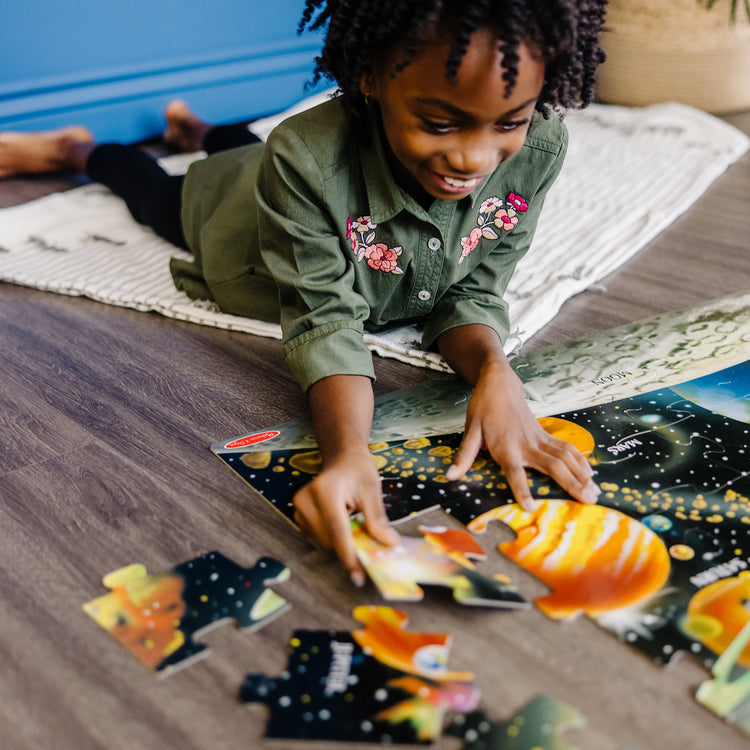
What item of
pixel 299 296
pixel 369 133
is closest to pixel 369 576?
pixel 299 296

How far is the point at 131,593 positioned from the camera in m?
0.71

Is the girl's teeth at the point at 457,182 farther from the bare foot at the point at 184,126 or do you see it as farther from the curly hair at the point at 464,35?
the bare foot at the point at 184,126

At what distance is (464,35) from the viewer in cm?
71

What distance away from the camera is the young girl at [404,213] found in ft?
2.43

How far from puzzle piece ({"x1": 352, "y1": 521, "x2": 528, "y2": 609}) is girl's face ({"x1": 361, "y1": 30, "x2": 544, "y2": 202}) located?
0.36 meters

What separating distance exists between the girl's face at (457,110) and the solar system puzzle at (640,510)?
306mm

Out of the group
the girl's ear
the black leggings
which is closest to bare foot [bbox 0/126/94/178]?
the black leggings

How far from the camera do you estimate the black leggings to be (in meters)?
1.47

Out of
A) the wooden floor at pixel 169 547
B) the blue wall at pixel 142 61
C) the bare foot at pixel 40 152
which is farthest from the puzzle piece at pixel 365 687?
the blue wall at pixel 142 61

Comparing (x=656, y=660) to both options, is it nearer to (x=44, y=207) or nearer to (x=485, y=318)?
(x=485, y=318)

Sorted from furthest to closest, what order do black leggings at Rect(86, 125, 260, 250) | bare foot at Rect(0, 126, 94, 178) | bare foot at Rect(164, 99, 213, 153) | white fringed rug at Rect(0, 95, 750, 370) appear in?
bare foot at Rect(164, 99, 213, 153)
bare foot at Rect(0, 126, 94, 178)
black leggings at Rect(86, 125, 260, 250)
white fringed rug at Rect(0, 95, 750, 370)

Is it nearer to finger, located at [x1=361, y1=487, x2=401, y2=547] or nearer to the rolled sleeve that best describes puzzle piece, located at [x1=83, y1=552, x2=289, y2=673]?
finger, located at [x1=361, y1=487, x2=401, y2=547]

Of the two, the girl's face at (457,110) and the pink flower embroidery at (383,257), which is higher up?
the girl's face at (457,110)

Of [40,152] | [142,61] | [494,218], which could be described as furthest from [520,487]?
[142,61]
